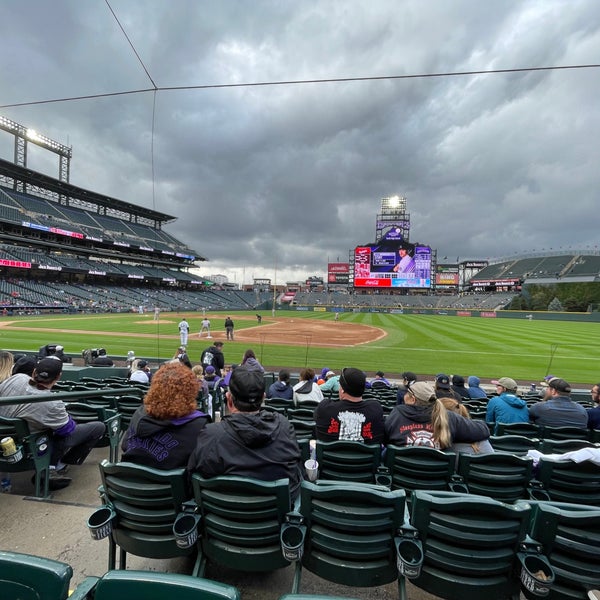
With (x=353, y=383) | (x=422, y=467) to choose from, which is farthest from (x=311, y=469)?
(x=422, y=467)

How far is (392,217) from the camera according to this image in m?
89.3

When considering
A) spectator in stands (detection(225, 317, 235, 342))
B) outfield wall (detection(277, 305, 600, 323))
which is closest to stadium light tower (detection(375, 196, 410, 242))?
outfield wall (detection(277, 305, 600, 323))

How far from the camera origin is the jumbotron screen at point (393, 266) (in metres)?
79.2

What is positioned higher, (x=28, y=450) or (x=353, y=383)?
(x=353, y=383)

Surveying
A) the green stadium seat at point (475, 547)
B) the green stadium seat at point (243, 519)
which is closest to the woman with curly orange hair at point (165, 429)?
the green stadium seat at point (243, 519)

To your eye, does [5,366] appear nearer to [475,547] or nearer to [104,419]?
[104,419]

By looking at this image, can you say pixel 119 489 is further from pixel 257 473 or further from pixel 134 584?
pixel 134 584

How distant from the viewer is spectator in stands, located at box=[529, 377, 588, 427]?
5027 mm

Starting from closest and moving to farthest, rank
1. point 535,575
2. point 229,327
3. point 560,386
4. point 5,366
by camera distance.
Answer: point 535,575
point 5,366
point 560,386
point 229,327

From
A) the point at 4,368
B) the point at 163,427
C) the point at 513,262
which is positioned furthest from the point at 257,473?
the point at 513,262

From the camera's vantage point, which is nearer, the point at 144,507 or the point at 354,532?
the point at 354,532

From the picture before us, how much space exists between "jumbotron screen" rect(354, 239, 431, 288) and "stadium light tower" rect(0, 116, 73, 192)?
67131mm

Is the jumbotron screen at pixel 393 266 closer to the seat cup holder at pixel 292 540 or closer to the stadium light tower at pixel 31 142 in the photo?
the stadium light tower at pixel 31 142

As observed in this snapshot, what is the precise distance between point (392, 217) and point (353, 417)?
92.7 meters
